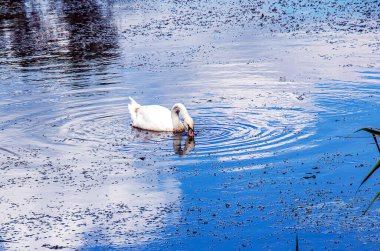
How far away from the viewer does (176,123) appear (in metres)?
13.9

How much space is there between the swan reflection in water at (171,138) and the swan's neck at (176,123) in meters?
0.12

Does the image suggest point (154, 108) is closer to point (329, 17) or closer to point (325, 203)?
point (325, 203)

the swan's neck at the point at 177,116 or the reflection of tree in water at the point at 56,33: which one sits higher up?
the swan's neck at the point at 177,116

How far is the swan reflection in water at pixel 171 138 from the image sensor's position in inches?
495

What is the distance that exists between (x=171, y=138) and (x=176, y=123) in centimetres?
40

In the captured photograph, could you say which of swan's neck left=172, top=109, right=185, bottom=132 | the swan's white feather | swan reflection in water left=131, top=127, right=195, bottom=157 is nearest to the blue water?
swan reflection in water left=131, top=127, right=195, bottom=157

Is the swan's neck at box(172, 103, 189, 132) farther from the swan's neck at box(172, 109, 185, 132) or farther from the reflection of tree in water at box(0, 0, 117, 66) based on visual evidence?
the reflection of tree in water at box(0, 0, 117, 66)

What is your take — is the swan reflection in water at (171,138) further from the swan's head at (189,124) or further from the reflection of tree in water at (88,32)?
the reflection of tree in water at (88,32)

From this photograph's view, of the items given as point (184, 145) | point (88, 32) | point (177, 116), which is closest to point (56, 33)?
point (88, 32)

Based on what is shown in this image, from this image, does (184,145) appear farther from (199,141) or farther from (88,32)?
(88,32)

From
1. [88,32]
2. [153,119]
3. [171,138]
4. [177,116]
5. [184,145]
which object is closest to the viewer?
[184,145]

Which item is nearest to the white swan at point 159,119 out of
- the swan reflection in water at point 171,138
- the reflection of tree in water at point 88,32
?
the swan reflection in water at point 171,138

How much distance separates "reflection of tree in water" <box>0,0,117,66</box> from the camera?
22.8m

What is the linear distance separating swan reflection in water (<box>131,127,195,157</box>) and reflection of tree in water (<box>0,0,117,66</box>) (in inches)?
318
